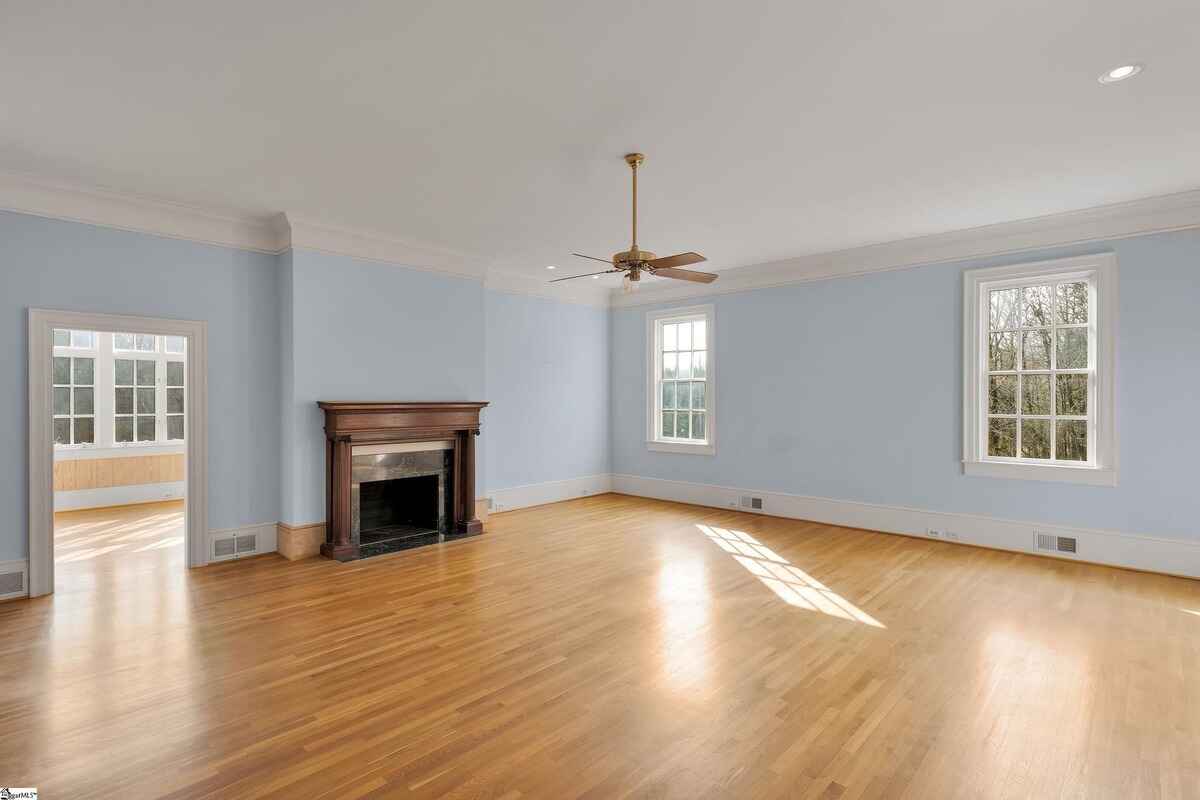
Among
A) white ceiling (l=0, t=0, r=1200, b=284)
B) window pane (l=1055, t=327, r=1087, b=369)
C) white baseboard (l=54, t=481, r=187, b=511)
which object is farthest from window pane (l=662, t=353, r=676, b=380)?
white baseboard (l=54, t=481, r=187, b=511)

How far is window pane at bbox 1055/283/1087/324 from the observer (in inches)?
199

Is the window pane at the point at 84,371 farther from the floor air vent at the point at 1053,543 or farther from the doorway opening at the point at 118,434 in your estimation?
the floor air vent at the point at 1053,543

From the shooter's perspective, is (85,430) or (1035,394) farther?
(85,430)

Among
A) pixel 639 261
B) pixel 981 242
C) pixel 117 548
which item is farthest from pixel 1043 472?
pixel 117 548

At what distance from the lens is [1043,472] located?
5.10 metres

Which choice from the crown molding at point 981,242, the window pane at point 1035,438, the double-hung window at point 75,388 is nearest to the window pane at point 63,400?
the double-hung window at point 75,388

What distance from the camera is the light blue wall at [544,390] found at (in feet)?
23.3

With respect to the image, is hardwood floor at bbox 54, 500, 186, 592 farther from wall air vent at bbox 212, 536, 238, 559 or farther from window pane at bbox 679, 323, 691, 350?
window pane at bbox 679, 323, 691, 350

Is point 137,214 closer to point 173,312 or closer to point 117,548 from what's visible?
point 173,312

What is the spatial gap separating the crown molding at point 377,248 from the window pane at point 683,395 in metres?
2.92

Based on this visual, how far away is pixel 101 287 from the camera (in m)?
4.44

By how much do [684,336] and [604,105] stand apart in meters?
4.88

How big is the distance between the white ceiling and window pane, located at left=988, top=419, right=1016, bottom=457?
1816 millimetres

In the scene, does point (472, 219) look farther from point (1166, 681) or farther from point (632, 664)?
point (1166, 681)
